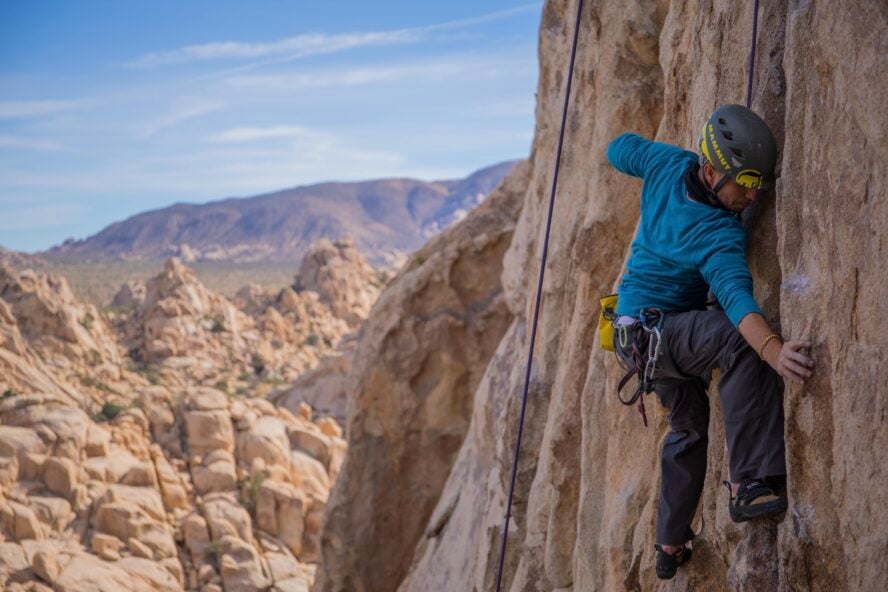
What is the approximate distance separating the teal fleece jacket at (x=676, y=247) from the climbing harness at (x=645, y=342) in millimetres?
88

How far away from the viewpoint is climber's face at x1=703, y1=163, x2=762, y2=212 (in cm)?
465

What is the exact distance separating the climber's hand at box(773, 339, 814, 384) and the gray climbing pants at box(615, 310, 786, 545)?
0.29m

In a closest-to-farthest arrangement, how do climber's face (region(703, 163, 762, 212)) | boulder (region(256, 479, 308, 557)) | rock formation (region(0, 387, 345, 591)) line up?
climber's face (region(703, 163, 762, 212))
rock formation (region(0, 387, 345, 591))
boulder (region(256, 479, 308, 557))

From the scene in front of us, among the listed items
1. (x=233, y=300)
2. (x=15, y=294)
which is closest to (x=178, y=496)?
(x=15, y=294)

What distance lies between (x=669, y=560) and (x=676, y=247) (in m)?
1.67

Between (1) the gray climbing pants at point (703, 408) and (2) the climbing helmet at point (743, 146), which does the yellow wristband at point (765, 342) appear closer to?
(1) the gray climbing pants at point (703, 408)

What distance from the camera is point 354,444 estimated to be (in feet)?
52.3

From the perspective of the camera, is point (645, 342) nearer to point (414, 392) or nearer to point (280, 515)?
point (414, 392)

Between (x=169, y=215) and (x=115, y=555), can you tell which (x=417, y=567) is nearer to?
(x=115, y=555)

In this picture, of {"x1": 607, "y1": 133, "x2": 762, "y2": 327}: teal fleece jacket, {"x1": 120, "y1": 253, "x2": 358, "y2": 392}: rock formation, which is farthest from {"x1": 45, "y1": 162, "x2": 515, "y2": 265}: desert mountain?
{"x1": 607, "y1": 133, "x2": 762, "y2": 327}: teal fleece jacket

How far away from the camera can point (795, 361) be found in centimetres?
408

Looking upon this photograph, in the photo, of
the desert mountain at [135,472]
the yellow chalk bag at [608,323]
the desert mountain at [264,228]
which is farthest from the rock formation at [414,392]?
the desert mountain at [264,228]

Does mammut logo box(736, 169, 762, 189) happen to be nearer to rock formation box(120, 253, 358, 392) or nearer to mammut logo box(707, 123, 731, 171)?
mammut logo box(707, 123, 731, 171)

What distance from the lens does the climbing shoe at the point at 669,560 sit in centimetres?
507
